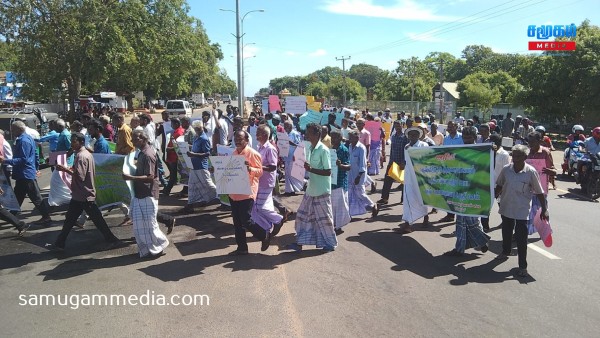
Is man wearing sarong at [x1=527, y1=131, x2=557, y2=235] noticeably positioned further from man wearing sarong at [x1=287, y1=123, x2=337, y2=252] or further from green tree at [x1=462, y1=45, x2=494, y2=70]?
green tree at [x1=462, y1=45, x2=494, y2=70]

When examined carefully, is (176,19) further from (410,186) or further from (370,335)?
(370,335)

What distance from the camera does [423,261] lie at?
6.11 meters

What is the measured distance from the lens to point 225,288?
200 inches

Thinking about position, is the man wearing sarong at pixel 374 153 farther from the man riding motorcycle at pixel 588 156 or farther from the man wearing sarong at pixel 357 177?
the man riding motorcycle at pixel 588 156

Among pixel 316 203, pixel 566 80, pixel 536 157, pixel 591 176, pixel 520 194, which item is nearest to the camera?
pixel 520 194

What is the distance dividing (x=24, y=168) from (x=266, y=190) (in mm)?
4499

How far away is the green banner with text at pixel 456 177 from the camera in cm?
602

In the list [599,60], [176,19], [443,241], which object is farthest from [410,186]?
[176,19]

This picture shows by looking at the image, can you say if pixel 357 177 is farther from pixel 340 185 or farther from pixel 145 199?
pixel 145 199

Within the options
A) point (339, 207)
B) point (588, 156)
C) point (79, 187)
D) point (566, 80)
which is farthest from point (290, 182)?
point (566, 80)

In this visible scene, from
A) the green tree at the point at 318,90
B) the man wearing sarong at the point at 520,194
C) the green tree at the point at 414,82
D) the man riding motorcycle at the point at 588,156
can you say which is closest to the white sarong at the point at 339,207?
the man wearing sarong at the point at 520,194

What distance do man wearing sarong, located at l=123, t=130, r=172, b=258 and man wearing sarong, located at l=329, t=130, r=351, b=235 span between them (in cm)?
268

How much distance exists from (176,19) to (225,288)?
34.7 meters

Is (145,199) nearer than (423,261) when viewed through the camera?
Yes
